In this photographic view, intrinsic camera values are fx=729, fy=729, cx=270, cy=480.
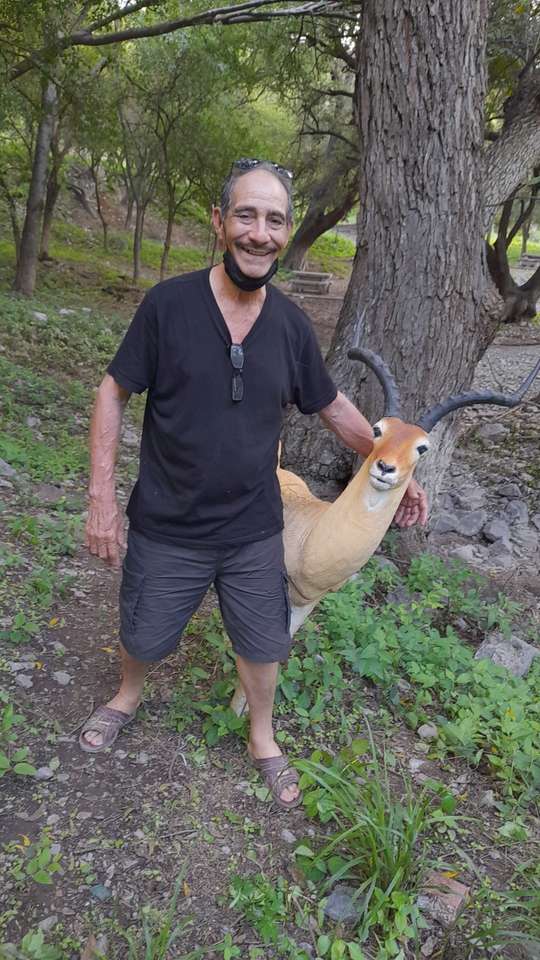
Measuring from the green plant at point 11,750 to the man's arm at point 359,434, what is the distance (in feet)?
5.22

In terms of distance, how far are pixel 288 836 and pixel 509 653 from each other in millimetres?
1784

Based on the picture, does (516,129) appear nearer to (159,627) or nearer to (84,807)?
(159,627)

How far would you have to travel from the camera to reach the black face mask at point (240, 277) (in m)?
2.25

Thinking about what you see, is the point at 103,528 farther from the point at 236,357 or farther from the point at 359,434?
the point at 359,434

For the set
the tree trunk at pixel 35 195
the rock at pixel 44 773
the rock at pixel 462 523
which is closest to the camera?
the rock at pixel 44 773

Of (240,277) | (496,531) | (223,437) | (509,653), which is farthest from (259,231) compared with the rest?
(496,531)

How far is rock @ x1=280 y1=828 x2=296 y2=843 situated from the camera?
8.43 feet

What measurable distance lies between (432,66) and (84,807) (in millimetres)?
4001

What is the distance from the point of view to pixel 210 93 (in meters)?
16.0

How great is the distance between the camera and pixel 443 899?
2348 mm

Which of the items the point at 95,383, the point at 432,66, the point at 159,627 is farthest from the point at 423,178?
the point at 95,383

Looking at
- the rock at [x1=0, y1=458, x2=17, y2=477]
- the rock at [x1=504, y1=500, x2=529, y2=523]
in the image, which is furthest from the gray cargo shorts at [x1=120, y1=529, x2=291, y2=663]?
the rock at [x1=504, y1=500, x2=529, y2=523]

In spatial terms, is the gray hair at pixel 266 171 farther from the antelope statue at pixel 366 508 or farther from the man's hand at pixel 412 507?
the man's hand at pixel 412 507

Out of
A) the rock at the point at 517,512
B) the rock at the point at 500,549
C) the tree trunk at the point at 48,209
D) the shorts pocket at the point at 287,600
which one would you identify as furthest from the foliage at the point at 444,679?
the tree trunk at the point at 48,209
